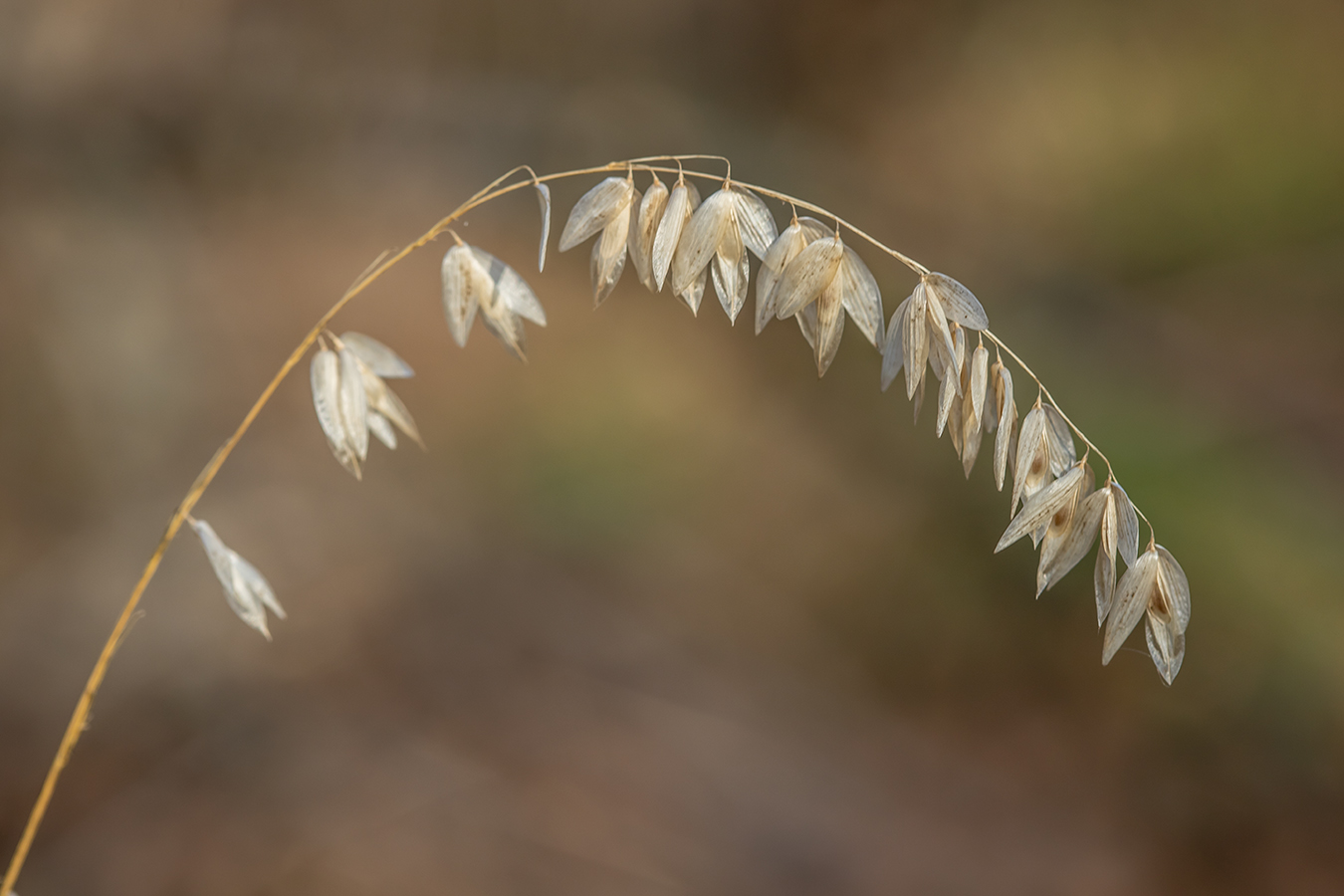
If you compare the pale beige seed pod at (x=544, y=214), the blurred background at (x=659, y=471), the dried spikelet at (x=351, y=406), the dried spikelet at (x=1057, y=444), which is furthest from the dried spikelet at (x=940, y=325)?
the blurred background at (x=659, y=471)

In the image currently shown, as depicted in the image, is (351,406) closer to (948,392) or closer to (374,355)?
(374,355)

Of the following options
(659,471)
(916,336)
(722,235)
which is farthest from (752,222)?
(659,471)

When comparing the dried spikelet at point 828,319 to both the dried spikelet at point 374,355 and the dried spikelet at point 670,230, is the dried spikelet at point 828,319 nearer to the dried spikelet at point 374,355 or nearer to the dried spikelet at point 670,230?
the dried spikelet at point 670,230

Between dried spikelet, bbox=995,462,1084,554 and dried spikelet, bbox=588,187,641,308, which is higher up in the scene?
dried spikelet, bbox=588,187,641,308

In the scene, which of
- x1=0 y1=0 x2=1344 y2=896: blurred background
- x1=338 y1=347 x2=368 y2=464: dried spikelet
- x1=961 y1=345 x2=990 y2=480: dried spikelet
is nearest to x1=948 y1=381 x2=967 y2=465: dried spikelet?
x1=961 y1=345 x2=990 y2=480: dried spikelet

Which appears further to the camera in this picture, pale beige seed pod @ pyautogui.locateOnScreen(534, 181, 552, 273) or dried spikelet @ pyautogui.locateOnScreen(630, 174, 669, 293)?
dried spikelet @ pyautogui.locateOnScreen(630, 174, 669, 293)

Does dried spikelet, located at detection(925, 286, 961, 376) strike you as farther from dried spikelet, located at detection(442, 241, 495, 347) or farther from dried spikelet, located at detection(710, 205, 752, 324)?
dried spikelet, located at detection(442, 241, 495, 347)

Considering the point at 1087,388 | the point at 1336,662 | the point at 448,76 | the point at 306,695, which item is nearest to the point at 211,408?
the point at 306,695
